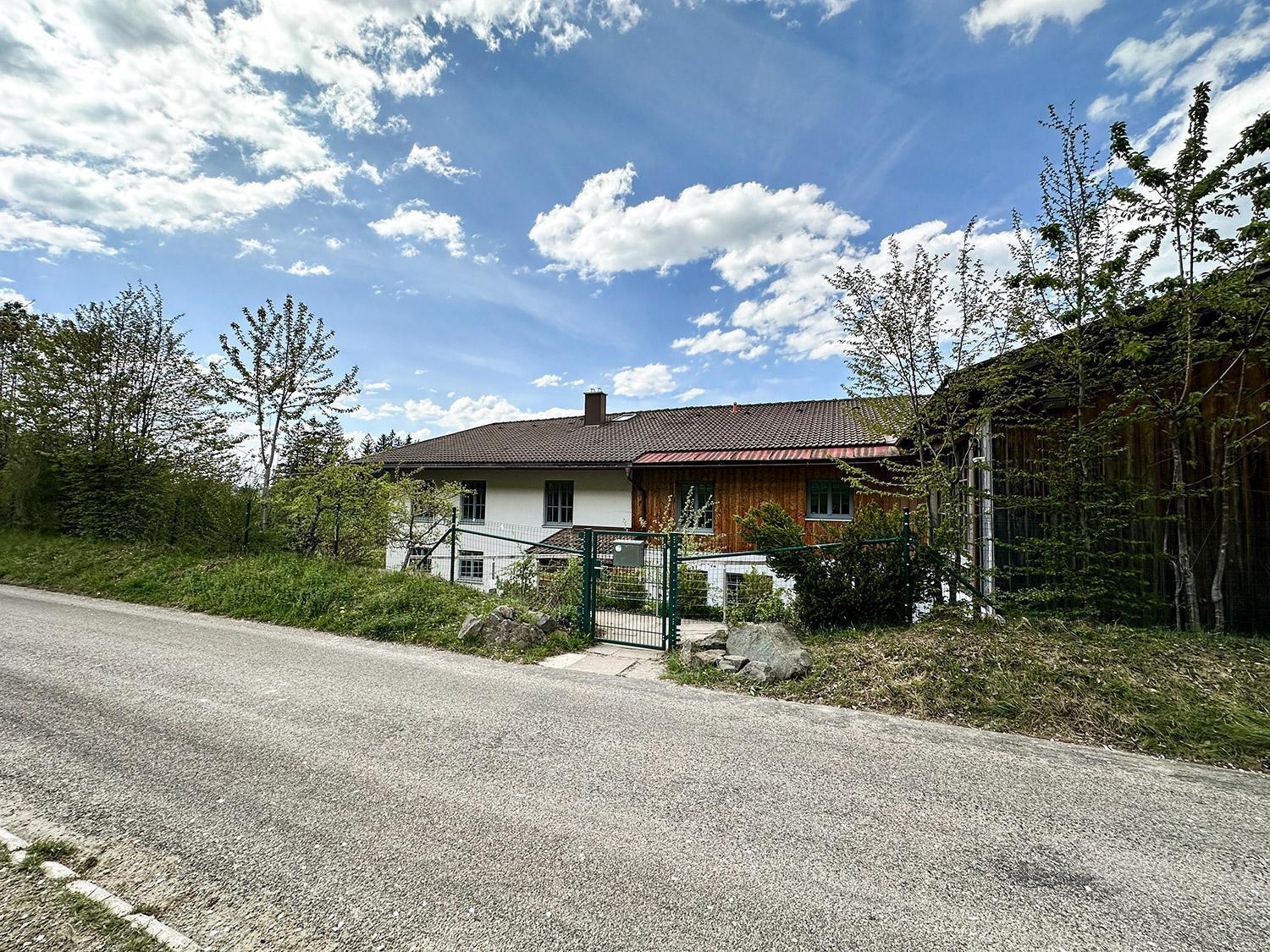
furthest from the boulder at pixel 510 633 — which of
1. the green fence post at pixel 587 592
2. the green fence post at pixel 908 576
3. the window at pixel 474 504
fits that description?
the window at pixel 474 504

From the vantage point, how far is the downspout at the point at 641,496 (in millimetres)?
15633

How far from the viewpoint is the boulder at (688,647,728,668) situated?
19.5ft

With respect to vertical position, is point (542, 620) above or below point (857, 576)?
below

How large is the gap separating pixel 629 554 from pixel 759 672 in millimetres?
2297

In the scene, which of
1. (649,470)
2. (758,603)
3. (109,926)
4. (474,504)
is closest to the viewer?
(109,926)

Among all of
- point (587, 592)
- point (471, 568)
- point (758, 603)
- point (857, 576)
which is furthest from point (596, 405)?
point (857, 576)

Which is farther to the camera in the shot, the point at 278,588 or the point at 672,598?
the point at 278,588

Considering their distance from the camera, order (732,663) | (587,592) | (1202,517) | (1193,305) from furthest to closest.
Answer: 1. (587,592)
2. (1202,517)
3. (732,663)
4. (1193,305)

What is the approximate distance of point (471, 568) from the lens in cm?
1318

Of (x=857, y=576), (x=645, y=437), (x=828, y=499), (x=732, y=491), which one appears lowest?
(x=857, y=576)

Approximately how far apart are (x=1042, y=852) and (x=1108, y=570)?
4412mm

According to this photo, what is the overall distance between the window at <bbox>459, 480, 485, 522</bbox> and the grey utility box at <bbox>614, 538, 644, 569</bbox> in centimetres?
1195

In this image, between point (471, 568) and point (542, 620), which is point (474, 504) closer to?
Result: point (471, 568)

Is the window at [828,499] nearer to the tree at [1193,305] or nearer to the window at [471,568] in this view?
the tree at [1193,305]
